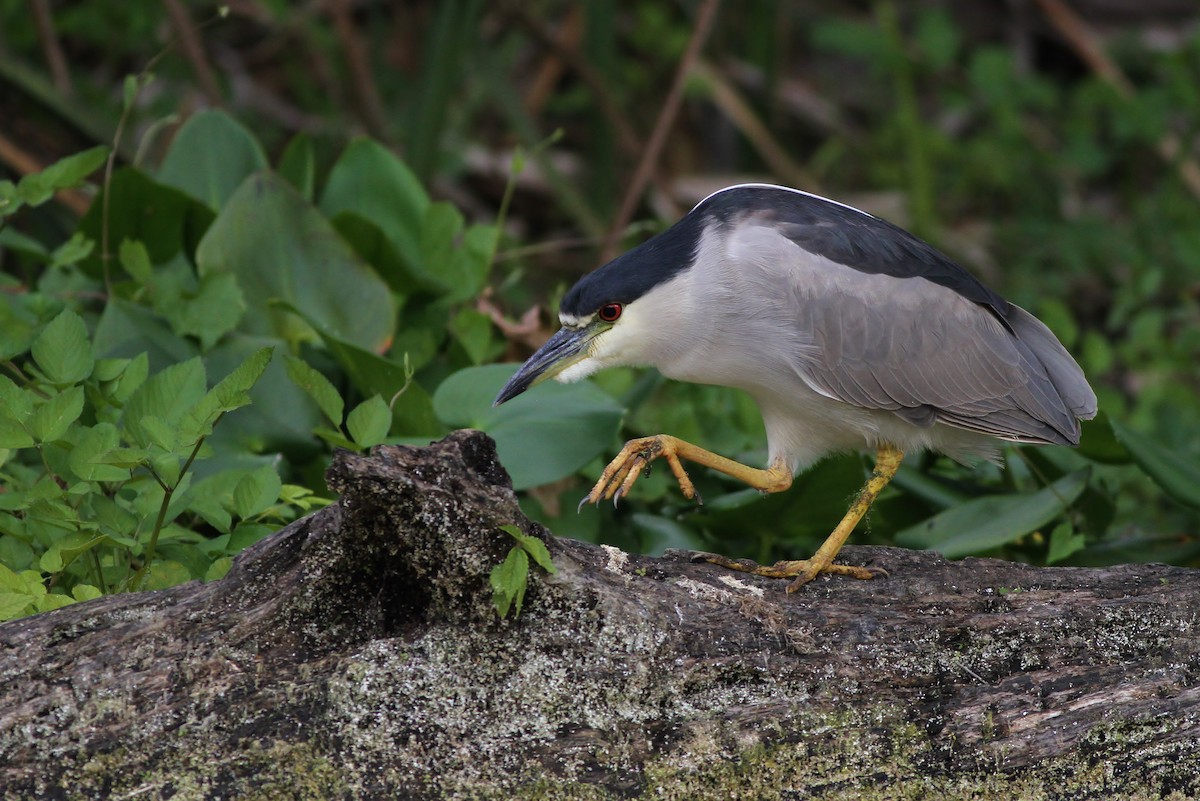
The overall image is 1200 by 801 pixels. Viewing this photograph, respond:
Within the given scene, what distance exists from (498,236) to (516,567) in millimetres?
2424

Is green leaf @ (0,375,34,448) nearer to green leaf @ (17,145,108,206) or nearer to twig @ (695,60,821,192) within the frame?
green leaf @ (17,145,108,206)

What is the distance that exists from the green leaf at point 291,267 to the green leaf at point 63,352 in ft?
4.33

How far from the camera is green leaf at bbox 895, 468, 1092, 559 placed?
3.57 metres

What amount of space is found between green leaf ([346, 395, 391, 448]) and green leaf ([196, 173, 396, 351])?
137 cm

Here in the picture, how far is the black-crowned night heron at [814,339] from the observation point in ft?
10.8

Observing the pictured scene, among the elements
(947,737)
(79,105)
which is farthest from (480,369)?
(79,105)

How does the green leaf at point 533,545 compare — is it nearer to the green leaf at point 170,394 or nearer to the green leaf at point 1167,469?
the green leaf at point 170,394

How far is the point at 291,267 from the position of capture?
4160 millimetres

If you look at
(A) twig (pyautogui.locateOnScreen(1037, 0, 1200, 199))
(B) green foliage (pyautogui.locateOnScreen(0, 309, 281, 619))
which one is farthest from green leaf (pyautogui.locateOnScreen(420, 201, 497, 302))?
(A) twig (pyautogui.locateOnScreen(1037, 0, 1200, 199))

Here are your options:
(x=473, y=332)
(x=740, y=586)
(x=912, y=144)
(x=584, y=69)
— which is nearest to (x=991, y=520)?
(x=740, y=586)

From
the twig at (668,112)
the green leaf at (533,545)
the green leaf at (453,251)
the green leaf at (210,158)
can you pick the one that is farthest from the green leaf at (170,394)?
the twig at (668,112)

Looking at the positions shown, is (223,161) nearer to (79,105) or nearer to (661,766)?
(79,105)

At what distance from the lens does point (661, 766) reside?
235 cm

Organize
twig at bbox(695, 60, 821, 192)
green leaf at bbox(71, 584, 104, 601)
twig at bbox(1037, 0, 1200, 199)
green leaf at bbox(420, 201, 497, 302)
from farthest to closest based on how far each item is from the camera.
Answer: twig at bbox(1037, 0, 1200, 199), twig at bbox(695, 60, 821, 192), green leaf at bbox(420, 201, 497, 302), green leaf at bbox(71, 584, 104, 601)
